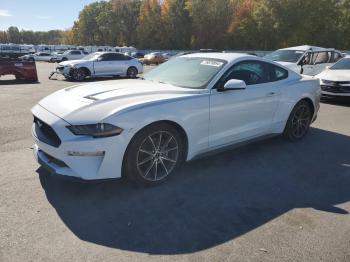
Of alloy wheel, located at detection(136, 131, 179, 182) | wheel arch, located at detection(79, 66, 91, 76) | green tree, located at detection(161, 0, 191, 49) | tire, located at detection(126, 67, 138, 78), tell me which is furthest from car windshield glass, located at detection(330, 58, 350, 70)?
green tree, located at detection(161, 0, 191, 49)

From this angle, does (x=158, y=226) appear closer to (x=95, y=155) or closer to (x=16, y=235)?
(x=95, y=155)

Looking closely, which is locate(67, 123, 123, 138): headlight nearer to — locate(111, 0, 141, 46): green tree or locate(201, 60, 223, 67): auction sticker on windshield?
locate(201, 60, 223, 67): auction sticker on windshield

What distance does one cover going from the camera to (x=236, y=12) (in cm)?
6362

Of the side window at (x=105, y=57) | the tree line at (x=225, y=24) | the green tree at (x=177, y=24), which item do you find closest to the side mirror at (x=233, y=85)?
the side window at (x=105, y=57)

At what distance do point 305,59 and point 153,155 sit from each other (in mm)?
10053

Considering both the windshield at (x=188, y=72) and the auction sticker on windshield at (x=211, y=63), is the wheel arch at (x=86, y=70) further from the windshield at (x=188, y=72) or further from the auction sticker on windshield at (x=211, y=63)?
the auction sticker on windshield at (x=211, y=63)

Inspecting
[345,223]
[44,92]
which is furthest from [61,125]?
[44,92]

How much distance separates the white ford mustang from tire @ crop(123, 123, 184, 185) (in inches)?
0.5

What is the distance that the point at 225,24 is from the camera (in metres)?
65.4

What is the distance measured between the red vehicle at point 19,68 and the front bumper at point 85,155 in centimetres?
1310

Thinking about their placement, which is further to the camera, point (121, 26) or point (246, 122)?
point (121, 26)

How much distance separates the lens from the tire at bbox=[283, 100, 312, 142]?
6013 mm

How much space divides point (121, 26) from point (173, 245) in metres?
86.3

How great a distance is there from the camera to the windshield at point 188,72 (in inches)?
185
